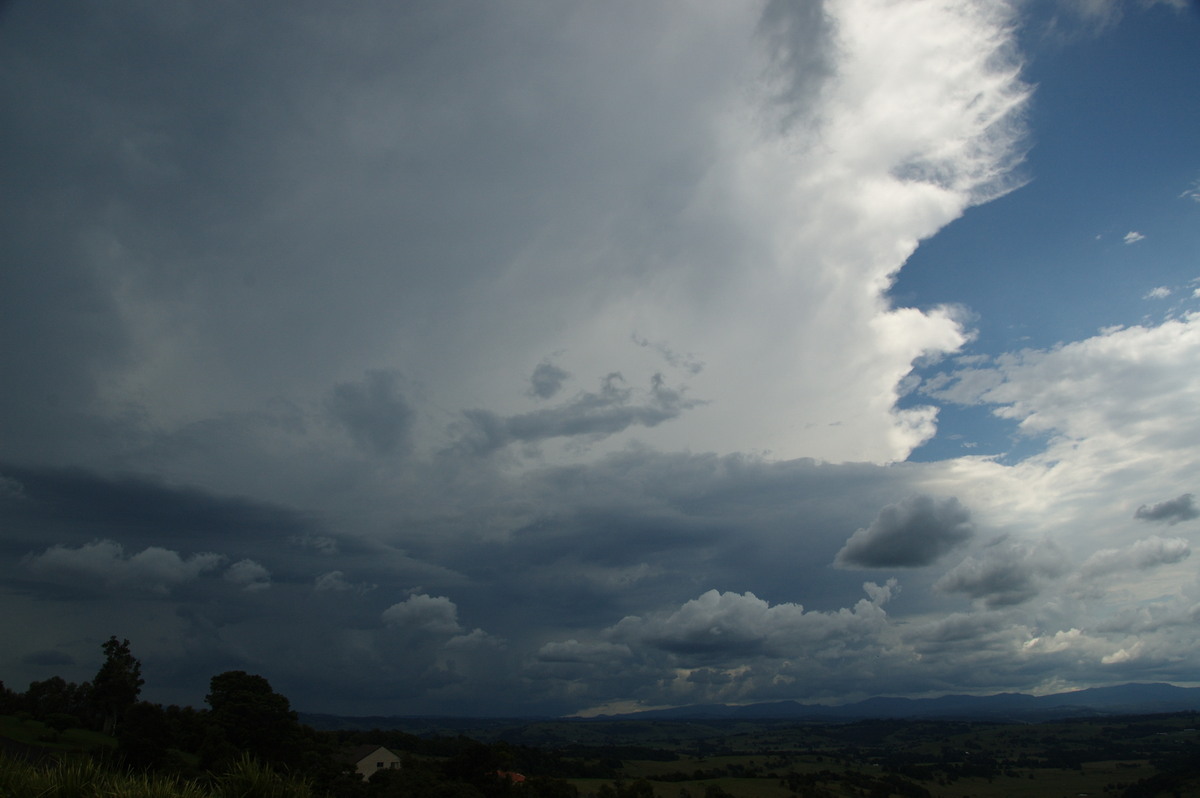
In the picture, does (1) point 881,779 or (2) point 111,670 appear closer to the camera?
(2) point 111,670

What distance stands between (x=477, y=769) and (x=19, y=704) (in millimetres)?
99354

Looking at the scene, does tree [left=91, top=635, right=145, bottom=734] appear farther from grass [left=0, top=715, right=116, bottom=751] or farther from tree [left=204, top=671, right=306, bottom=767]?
Result: tree [left=204, top=671, right=306, bottom=767]

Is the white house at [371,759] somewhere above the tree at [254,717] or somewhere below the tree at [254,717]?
below

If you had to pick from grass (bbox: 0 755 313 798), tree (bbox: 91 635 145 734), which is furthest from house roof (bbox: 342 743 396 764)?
grass (bbox: 0 755 313 798)

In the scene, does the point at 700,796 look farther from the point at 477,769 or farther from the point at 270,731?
the point at 270,731

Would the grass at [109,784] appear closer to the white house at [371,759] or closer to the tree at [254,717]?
the tree at [254,717]

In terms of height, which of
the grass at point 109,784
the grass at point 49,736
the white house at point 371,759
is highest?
the grass at point 109,784

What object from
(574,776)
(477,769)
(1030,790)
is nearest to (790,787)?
(574,776)

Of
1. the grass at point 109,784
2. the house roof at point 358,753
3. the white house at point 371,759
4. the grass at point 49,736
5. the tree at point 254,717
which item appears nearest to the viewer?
the grass at point 109,784

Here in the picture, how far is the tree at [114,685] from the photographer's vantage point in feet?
373

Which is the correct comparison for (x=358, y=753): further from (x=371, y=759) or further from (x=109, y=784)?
(x=109, y=784)

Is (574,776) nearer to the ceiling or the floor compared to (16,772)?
nearer to the floor

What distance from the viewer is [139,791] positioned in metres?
17.4

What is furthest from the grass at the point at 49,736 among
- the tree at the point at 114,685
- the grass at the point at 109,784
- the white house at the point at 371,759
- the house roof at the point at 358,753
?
the grass at the point at 109,784
